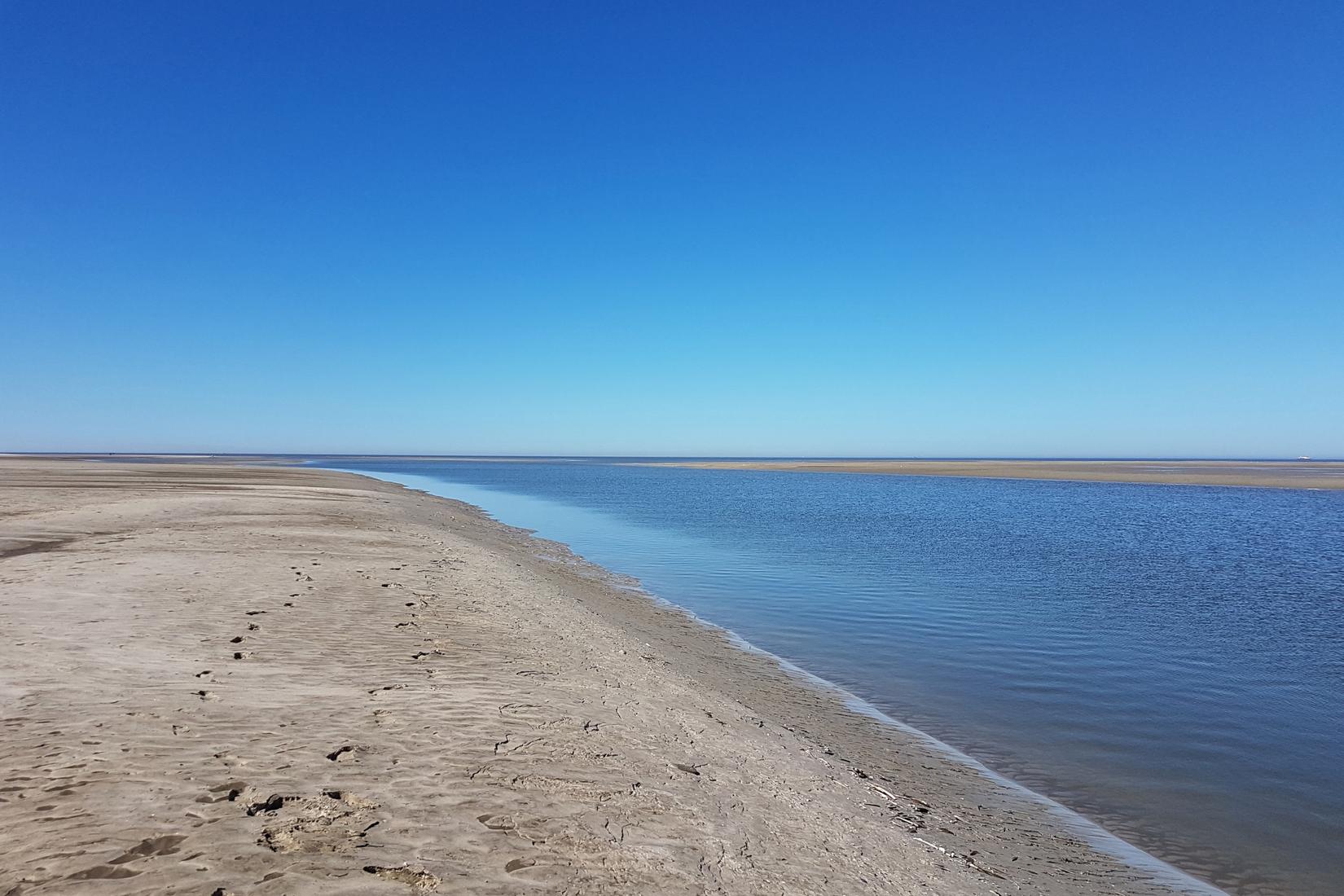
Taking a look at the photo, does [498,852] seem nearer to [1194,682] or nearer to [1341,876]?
[1341,876]

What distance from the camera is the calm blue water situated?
7582mm

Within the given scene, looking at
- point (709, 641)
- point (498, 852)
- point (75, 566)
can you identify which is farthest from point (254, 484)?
point (498, 852)

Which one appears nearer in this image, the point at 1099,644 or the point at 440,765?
the point at 440,765

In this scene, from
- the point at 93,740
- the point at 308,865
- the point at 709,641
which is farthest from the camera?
the point at 709,641

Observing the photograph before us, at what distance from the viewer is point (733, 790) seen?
21.6 ft

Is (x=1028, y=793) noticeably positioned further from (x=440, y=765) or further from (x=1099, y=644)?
(x=1099, y=644)

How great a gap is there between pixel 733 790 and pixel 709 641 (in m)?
7.03

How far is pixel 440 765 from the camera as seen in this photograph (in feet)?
20.1

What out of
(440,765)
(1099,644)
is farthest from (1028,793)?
(1099,644)

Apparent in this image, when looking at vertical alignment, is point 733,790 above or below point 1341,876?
above

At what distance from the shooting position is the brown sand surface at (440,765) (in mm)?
4668

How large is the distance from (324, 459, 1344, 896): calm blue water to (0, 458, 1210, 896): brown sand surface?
1.29 meters

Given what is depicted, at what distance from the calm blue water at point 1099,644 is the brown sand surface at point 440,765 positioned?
1.29m

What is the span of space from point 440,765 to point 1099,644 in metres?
13.1
